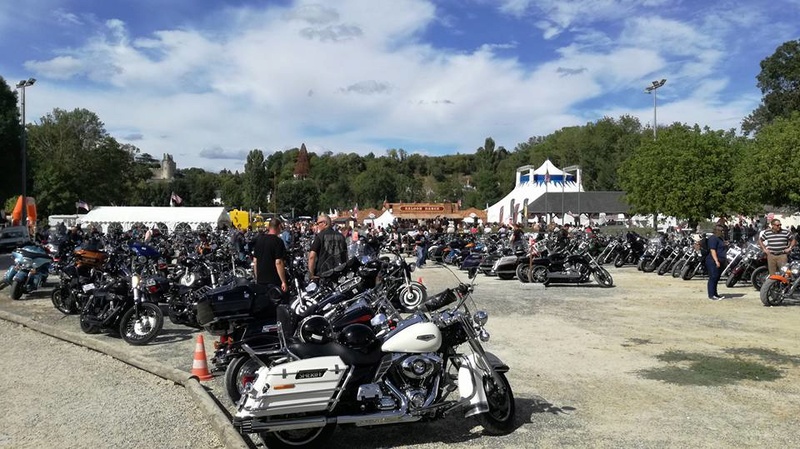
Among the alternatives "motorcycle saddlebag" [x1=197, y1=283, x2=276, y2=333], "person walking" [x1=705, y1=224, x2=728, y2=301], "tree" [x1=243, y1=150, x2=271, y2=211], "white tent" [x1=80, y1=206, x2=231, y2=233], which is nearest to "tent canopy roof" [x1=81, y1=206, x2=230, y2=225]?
"white tent" [x1=80, y1=206, x2=231, y2=233]

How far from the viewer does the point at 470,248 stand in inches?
830

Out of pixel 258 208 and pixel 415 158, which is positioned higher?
pixel 415 158

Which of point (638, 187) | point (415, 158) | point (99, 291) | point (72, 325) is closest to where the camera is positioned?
point (99, 291)

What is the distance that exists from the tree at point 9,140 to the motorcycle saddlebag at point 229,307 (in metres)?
37.7

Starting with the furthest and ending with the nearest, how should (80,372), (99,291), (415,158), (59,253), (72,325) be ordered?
(415,158)
(59,253)
(72,325)
(99,291)
(80,372)

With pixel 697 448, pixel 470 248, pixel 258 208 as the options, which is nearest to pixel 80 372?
pixel 697 448

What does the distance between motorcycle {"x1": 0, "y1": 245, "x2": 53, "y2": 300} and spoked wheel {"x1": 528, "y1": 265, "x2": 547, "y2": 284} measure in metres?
11.0

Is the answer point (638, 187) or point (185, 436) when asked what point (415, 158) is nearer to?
point (638, 187)

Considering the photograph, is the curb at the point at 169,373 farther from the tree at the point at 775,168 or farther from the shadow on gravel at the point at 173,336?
the tree at the point at 775,168

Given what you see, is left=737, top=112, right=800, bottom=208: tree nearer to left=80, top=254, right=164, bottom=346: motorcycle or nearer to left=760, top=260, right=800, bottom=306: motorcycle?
left=760, top=260, right=800, bottom=306: motorcycle

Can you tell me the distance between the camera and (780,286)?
37.3 feet

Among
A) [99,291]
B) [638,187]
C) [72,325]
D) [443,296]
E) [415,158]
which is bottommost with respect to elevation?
[72,325]

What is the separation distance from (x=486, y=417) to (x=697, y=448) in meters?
1.57

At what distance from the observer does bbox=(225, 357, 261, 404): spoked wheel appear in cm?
549
